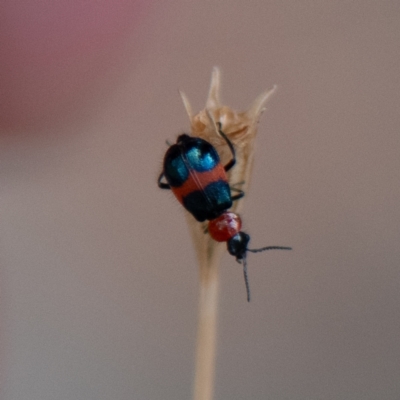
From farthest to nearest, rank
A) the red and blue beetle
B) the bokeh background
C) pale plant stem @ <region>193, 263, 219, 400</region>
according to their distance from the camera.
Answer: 1. the bokeh background
2. the red and blue beetle
3. pale plant stem @ <region>193, 263, 219, 400</region>

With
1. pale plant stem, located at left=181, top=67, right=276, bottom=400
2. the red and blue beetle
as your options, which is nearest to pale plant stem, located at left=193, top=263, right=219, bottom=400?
pale plant stem, located at left=181, top=67, right=276, bottom=400

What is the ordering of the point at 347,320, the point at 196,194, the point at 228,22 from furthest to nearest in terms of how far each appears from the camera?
1. the point at 228,22
2. the point at 347,320
3. the point at 196,194

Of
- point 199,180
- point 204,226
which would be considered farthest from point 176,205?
point 204,226

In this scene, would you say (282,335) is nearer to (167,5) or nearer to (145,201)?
(145,201)

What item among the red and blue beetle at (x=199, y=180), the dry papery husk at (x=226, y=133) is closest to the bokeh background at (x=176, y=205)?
the red and blue beetle at (x=199, y=180)

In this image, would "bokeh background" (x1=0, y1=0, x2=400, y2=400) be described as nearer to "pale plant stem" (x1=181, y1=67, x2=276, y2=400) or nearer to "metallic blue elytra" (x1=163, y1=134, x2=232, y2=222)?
"metallic blue elytra" (x1=163, y1=134, x2=232, y2=222)

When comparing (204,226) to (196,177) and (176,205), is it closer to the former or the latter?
(196,177)

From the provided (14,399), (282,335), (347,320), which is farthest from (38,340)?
(347,320)
